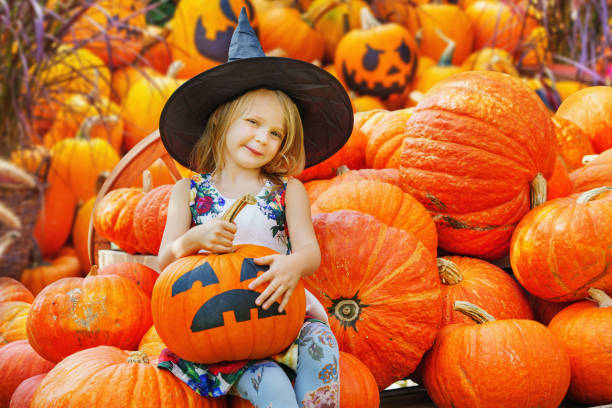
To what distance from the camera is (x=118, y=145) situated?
4.39 metres

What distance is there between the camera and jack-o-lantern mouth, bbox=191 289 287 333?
4.53 feet

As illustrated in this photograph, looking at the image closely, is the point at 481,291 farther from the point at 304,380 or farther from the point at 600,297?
the point at 304,380

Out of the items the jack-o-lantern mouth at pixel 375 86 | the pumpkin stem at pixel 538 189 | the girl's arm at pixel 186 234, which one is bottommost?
the jack-o-lantern mouth at pixel 375 86

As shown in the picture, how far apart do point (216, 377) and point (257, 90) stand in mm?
863

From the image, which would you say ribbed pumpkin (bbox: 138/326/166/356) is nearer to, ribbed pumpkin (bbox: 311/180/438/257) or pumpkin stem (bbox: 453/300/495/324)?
ribbed pumpkin (bbox: 311/180/438/257)

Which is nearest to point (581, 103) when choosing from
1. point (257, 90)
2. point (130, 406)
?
point (257, 90)

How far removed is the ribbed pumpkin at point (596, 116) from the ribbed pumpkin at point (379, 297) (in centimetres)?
156

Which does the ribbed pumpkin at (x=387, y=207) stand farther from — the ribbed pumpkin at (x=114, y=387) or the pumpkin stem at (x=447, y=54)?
the pumpkin stem at (x=447, y=54)

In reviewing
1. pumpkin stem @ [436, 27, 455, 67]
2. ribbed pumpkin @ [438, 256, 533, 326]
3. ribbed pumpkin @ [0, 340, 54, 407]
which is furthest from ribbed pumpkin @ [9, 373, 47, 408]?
pumpkin stem @ [436, 27, 455, 67]

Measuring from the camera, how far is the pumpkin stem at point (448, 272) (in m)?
2.16

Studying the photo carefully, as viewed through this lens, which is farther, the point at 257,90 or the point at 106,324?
the point at 106,324

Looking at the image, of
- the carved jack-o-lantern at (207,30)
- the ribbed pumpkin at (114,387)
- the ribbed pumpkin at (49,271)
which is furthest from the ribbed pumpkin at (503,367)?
the carved jack-o-lantern at (207,30)

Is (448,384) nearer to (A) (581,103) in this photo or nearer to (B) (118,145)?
(A) (581,103)

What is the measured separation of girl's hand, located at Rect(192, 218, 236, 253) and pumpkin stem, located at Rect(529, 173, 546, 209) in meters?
1.36
